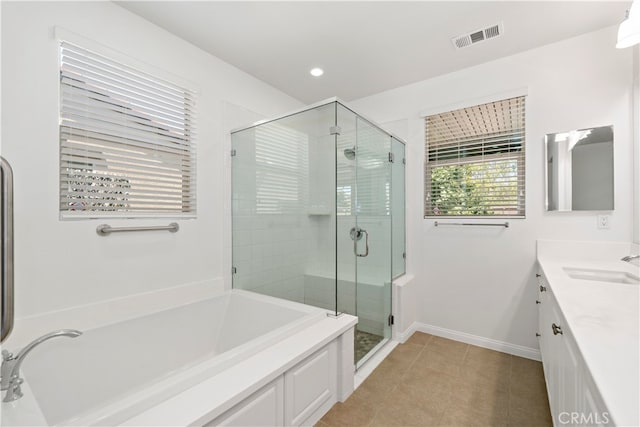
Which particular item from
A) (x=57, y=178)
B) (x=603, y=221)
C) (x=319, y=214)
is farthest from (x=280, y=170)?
(x=603, y=221)

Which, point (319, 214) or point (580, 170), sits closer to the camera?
point (580, 170)

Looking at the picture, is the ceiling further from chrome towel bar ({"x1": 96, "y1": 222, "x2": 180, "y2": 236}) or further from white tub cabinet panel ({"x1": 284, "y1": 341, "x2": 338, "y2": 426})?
white tub cabinet panel ({"x1": 284, "y1": 341, "x2": 338, "y2": 426})

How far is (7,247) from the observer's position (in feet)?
3.15

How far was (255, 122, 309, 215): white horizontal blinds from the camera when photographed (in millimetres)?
2330

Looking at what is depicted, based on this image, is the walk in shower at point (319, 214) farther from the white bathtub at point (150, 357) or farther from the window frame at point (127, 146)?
the window frame at point (127, 146)

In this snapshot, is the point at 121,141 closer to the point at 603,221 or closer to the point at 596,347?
the point at 596,347

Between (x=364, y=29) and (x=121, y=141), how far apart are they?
183 cm

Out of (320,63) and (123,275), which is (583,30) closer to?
(320,63)

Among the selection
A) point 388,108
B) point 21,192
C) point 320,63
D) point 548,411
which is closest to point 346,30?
point 320,63

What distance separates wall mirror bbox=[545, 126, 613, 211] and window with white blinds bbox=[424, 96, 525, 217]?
20cm

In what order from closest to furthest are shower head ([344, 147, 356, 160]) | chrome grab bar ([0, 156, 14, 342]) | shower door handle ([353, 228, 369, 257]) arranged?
chrome grab bar ([0, 156, 14, 342])
shower head ([344, 147, 356, 160])
shower door handle ([353, 228, 369, 257])

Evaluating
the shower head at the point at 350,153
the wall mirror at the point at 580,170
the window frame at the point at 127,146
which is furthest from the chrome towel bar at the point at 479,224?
the window frame at the point at 127,146

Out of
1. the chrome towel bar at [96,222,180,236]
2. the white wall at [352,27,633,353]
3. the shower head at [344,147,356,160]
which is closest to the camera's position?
the chrome towel bar at [96,222,180,236]

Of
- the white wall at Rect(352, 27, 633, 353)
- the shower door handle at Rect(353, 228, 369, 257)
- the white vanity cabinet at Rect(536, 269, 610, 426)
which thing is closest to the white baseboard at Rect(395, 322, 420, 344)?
the white wall at Rect(352, 27, 633, 353)
